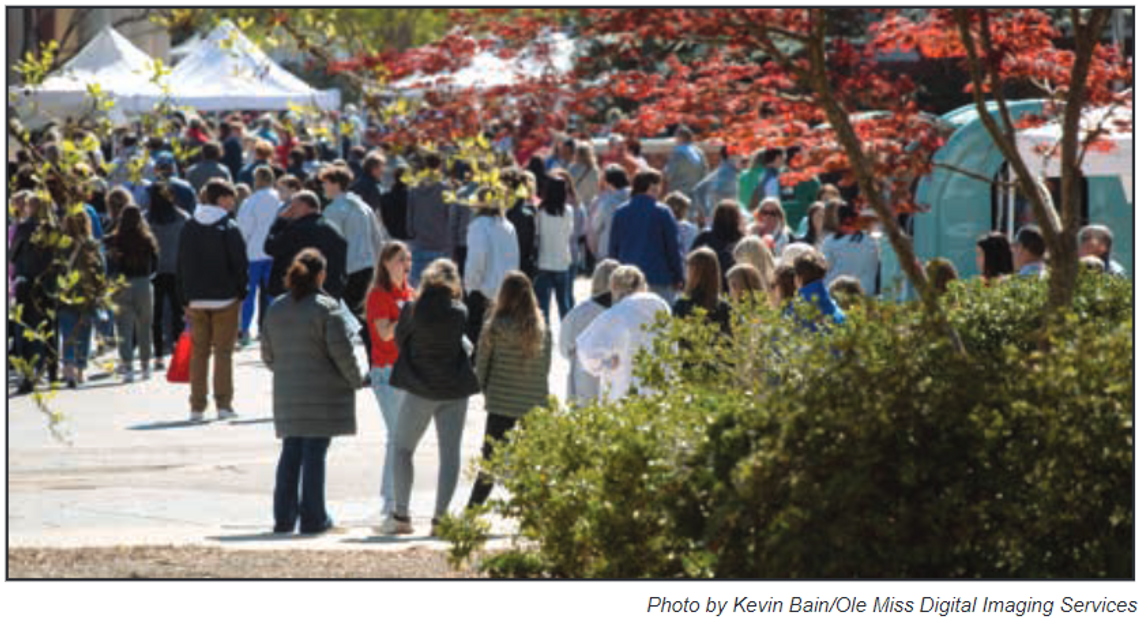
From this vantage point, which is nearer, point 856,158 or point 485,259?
point 856,158

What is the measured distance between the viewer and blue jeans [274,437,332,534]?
1187 centimetres

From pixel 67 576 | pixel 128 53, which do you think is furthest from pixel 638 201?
pixel 128 53

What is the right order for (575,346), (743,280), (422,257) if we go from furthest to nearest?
(422,257) < (743,280) < (575,346)

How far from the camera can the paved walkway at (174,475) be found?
11.7 m

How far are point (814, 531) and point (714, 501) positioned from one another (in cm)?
40

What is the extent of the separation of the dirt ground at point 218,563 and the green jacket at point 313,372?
1.23 meters

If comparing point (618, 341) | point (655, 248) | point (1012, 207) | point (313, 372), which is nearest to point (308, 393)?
point (313, 372)

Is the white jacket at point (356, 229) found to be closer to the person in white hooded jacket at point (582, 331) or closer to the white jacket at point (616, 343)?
the person in white hooded jacket at point (582, 331)

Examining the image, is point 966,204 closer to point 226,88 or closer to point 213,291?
point 213,291

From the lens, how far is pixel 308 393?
11.9m

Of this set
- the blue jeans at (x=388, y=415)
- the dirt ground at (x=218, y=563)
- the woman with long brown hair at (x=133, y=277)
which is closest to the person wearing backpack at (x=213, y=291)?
the woman with long brown hair at (x=133, y=277)

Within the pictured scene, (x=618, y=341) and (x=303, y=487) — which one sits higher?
(x=618, y=341)

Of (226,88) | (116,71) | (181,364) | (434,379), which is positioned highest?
(116,71)

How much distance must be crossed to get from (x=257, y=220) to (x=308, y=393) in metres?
9.18
